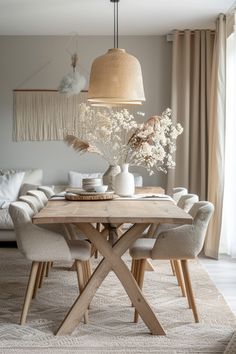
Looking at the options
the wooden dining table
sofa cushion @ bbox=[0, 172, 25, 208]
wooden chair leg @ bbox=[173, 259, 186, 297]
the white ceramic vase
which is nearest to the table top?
the wooden dining table

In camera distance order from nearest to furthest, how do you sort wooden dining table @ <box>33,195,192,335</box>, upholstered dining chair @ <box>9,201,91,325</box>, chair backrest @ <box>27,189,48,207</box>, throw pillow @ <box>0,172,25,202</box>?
wooden dining table @ <box>33,195,192,335</box> → upholstered dining chair @ <box>9,201,91,325</box> → chair backrest @ <box>27,189,48,207</box> → throw pillow @ <box>0,172,25,202</box>

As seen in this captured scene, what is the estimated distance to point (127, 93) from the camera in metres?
4.64

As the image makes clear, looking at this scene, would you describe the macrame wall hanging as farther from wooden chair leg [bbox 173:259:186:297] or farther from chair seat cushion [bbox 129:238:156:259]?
chair seat cushion [bbox 129:238:156:259]

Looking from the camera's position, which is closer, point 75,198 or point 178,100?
point 75,198

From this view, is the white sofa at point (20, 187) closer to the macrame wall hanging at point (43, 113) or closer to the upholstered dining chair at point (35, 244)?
the macrame wall hanging at point (43, 113)

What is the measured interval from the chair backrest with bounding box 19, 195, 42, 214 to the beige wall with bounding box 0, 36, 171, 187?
8.60ft

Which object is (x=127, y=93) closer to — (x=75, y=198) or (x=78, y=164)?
(x=75, y=198)

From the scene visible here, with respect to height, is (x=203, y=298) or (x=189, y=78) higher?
(x=189, y=78)

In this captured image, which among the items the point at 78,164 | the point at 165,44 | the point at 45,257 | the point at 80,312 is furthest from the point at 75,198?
the point at 165,44

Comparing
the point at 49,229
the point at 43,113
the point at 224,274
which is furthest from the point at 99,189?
the point at 43,113

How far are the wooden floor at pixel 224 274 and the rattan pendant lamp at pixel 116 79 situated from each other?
173cm

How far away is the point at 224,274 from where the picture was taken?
17.9 feet

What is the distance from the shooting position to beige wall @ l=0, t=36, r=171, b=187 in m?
7.33

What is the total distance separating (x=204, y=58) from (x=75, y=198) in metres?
3.29
